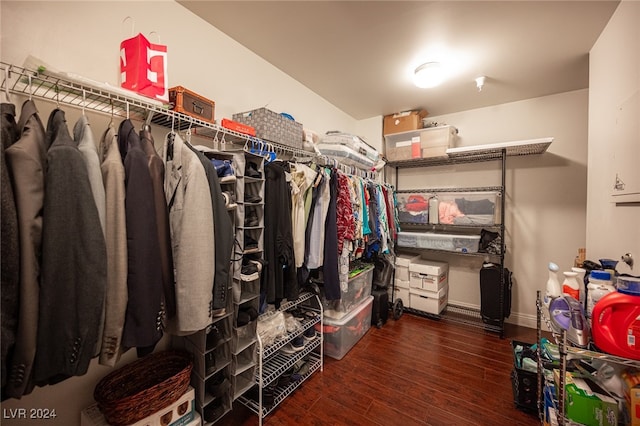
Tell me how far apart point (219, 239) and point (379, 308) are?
7.26ft

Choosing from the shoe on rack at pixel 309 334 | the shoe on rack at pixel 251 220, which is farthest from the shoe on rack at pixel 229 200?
the shoe on rack at pixel 309 334

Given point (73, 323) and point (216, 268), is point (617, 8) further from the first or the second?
point (73, 323)

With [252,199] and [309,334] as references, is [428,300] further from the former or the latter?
[252,199]

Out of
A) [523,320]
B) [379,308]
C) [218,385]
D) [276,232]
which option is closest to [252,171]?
[276,232]

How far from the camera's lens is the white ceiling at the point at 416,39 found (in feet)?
5.23

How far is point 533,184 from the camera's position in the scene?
291cm

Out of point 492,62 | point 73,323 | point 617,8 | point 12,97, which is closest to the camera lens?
point 73,323

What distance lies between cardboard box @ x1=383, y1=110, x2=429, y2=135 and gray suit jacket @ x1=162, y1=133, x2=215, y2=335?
2.78 meters

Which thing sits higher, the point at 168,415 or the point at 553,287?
the point at 553,287

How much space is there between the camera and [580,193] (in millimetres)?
2684

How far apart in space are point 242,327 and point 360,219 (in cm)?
138

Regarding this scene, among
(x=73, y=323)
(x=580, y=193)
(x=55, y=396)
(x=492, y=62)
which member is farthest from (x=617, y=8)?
(x=55, y=396)

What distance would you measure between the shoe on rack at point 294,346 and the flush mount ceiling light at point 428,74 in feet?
8.08

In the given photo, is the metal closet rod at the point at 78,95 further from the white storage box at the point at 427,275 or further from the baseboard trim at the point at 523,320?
the baseboard trim at the point at 523,320
